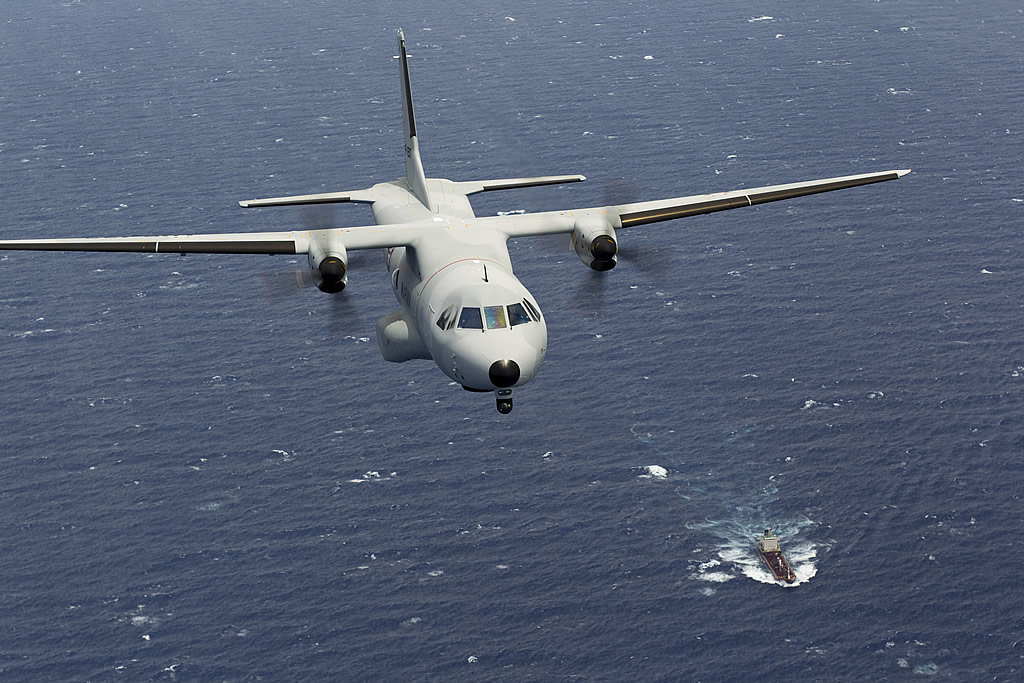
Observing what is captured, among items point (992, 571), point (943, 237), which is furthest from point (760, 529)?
point (943, 237)

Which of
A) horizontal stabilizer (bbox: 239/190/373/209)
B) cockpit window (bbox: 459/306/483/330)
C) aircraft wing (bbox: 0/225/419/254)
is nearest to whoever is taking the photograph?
cockpit window (bbox: 459/306/483/330)

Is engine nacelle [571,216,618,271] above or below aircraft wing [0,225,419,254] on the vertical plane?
below

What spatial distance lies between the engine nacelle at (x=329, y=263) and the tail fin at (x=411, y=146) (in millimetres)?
16278

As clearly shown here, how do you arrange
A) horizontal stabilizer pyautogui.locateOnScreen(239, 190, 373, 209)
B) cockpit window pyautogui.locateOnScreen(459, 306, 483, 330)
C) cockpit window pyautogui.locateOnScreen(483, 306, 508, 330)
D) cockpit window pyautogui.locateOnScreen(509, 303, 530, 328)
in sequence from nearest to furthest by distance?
cockpit window pyautogui.locateOnScreen(483, 306, 508, 330), cockpit window pyautogui.locateOnScreen(459, 306, 483, 330), cockpit window pyautogui.locateOnScreen(509, 303, 530, 328), horizontal stabilizer pyautogui.locateOnScreen(239, 190, 373, 209)

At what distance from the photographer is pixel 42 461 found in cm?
15300

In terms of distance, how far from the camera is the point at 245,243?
67.8m

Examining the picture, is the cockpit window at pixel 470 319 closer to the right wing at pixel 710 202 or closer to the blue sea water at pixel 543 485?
the right wing at pixel 710 202

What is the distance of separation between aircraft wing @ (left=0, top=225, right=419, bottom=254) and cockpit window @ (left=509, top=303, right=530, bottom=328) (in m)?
11.6

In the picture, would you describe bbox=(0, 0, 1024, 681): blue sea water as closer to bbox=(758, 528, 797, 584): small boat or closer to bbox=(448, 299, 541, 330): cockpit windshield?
bbox=(758, 528, 797, 584): small boat

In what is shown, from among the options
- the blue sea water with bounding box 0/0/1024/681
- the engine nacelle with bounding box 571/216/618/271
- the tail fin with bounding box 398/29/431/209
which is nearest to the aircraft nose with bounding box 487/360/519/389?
the engine nacelle with bounding box 571/216/618/271

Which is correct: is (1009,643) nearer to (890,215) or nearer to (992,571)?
(992,571)

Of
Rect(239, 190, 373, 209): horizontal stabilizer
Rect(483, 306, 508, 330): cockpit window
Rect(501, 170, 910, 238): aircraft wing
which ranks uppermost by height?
Rect(239, 190, 373, 209): horizontal stabilizer

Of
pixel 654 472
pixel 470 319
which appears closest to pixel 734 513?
pixel 654 472

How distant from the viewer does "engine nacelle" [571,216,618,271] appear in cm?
6819
